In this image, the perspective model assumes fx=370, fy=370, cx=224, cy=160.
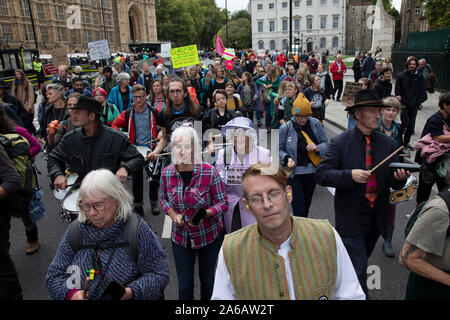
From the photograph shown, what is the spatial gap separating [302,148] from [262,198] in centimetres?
291

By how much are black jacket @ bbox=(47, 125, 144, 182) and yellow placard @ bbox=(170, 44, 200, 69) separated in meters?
9.02

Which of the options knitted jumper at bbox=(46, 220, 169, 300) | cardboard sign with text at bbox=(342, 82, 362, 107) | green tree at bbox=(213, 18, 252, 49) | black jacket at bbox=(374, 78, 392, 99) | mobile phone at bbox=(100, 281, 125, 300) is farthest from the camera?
green tree at bbox=(213, 18, 252, 49)

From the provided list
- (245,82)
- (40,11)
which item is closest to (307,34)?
(40,11)

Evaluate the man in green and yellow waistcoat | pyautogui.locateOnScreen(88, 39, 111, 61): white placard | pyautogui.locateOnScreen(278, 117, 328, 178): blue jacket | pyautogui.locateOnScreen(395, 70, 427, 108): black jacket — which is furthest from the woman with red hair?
pyautogui.locateOnScreen(88, 39, 111, 61): white placard

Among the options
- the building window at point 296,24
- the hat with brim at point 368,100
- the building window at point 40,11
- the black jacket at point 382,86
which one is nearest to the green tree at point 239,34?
the building window at point 296,24

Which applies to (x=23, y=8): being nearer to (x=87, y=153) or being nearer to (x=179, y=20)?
(x=179, y=20)

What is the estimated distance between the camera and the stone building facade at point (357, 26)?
93.8 metres

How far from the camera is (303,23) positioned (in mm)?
95188

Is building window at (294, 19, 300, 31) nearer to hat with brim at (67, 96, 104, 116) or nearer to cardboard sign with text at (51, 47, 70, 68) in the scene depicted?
cardboard sign with text at (51, 47, 70, 68)

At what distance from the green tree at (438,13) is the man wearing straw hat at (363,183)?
28564 mm

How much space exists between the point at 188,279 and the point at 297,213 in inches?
73.5

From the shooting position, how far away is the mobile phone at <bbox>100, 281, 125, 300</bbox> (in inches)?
77.9
